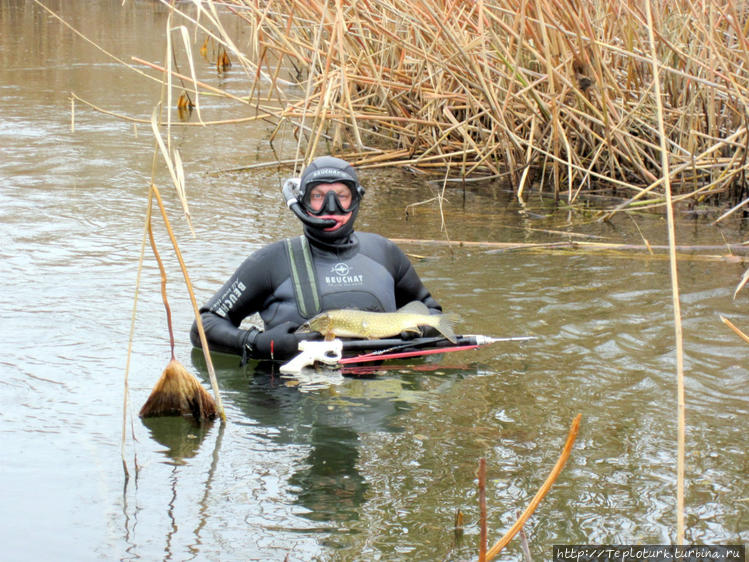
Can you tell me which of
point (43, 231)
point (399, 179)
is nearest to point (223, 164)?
point (399, 179)

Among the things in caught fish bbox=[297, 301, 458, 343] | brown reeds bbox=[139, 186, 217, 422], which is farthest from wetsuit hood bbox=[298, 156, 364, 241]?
brown reeds bbox=[139, 186, 217, 422]

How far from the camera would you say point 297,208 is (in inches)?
197

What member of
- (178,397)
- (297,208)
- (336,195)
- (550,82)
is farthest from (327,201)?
(550,82)

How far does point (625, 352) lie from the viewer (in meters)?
5.21

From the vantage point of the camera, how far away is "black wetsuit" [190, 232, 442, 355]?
16.6 feet

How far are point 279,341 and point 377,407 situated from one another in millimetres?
604

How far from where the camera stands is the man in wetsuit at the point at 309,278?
500 cm

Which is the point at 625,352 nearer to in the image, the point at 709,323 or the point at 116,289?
the point at 709,323

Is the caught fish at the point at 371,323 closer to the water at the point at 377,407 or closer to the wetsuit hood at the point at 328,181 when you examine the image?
the water at the point at 377,407

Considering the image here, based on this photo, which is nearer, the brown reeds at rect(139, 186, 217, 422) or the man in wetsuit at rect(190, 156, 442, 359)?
the brown reeds at rect(139, 186, 217, 422)

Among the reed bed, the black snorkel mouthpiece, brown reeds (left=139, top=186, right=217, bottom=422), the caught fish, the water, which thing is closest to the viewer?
the water

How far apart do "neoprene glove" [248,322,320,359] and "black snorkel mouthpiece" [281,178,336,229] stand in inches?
19.7

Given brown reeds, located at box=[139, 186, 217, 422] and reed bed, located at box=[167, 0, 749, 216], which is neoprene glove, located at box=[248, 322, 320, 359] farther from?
reed bed, located at box=[167, 0, 749, 216]

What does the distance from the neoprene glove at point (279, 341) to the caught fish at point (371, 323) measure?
51 mm
